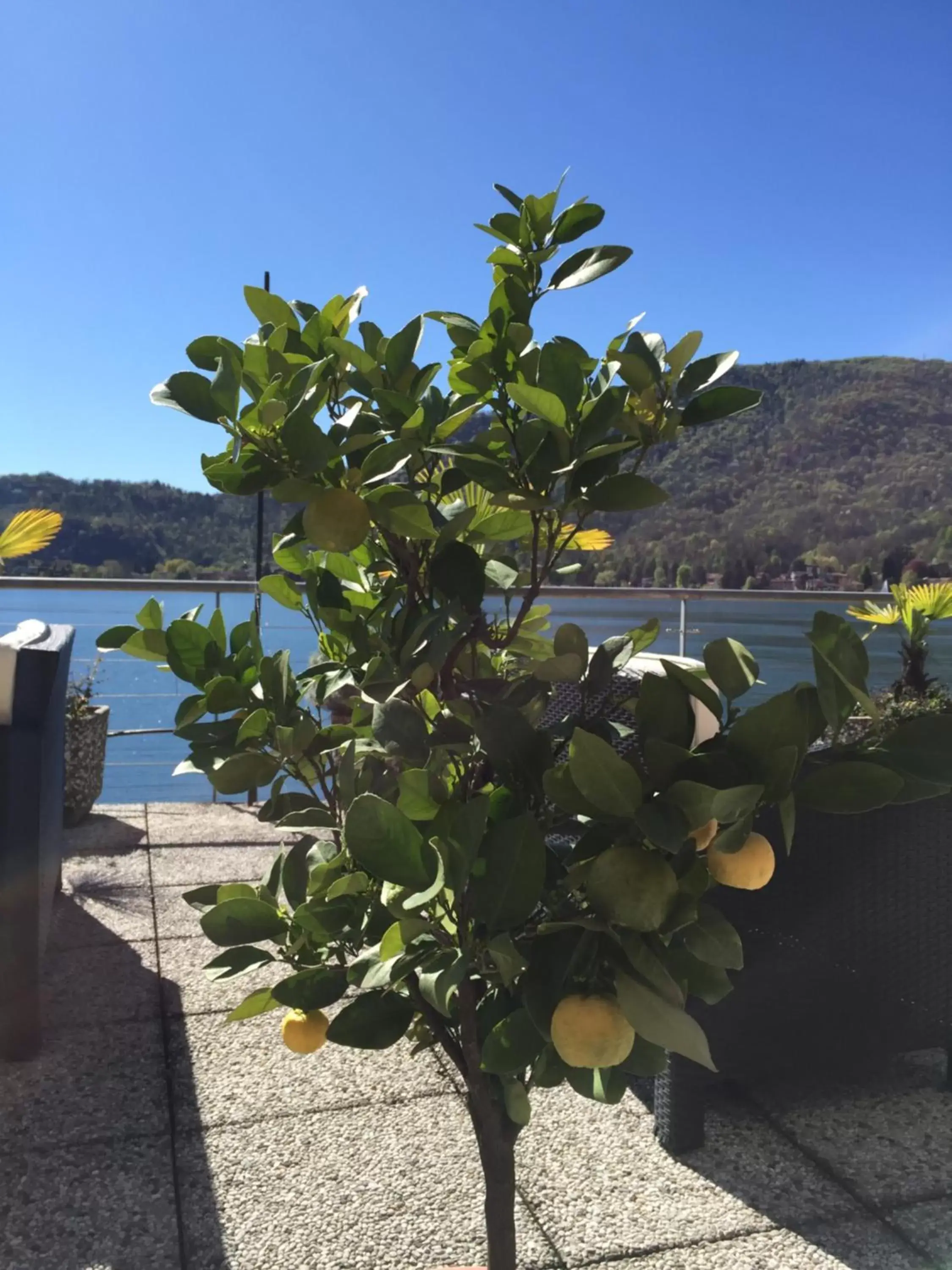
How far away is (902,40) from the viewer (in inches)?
102

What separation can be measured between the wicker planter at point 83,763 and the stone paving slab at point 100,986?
4.60 feet

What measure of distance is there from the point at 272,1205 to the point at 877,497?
29.9ft

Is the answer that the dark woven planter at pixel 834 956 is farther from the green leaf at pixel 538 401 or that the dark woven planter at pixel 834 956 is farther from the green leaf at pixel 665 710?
the green leaf at pixel 538 401

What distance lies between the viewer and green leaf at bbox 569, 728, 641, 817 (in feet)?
1.82

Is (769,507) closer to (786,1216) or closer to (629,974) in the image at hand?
(786,1216)

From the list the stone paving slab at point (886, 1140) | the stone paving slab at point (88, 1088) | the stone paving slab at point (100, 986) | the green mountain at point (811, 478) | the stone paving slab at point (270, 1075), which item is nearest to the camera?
the green mountain at point (811, 478)

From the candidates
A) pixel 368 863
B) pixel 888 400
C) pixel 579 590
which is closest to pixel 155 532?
pixel 579 590

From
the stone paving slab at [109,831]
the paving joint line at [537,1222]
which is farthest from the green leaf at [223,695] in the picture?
the stone paving slab at [109,831]

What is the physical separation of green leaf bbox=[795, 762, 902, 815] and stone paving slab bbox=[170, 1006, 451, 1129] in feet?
4.71

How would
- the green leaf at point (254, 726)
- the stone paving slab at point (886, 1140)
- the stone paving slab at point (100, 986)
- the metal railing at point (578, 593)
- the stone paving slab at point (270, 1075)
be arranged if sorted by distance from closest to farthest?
the green leaf at point (254, 726)
the stone paving slab at point (886, 1140)
the stone paving slab at point (270, 1075)
the stone paving slab at point (100, 986)
the metal railing at point (578, 593)

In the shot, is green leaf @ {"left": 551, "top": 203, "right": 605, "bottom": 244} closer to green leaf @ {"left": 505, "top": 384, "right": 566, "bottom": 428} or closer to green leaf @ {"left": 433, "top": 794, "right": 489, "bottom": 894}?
green leaf @ {"left": 505, "top": 384, "right": 566, "bottom": 428}

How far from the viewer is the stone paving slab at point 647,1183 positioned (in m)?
1.51

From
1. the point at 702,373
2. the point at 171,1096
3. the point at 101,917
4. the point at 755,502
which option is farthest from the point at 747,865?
the point at 755,502

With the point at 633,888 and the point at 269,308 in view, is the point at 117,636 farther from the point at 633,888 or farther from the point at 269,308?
the point at 633,888
